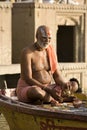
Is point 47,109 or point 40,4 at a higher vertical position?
point 40,4

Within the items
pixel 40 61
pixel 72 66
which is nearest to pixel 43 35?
pixel 40 61

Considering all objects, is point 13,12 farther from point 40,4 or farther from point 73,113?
point 73,113

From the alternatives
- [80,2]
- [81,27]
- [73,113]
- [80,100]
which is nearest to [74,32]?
[81,27]

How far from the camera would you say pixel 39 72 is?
28.0 ft

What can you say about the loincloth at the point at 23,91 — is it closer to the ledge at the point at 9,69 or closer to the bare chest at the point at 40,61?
the bare chest at the point at 40,61

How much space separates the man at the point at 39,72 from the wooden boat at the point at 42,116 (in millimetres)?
194

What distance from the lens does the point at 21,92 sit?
8.38 meters

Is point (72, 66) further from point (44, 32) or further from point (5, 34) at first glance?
point (44, 32)

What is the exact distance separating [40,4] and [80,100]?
12.8m

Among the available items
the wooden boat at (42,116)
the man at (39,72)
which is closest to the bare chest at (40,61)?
the man at (39,72)

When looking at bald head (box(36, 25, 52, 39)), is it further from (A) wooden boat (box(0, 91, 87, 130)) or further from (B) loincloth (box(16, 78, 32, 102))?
(A) wooden boat (box(0, 91, 87, 130))

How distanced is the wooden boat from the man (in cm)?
19

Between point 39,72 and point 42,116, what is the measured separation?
45.6 inches

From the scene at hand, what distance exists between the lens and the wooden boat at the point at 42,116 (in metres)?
7.20
